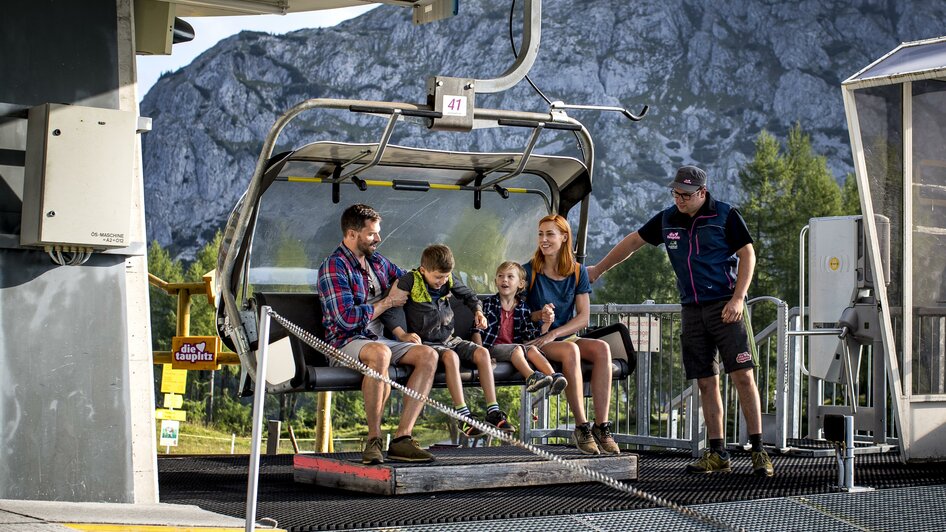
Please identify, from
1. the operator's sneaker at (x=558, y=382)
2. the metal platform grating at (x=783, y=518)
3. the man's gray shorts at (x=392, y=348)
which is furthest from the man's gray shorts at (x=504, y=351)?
the metal platform grating at (x=783, y=518)

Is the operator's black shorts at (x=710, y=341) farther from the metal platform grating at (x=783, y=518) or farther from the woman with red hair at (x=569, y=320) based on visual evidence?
the metal platform grating at (x=783, y=518)

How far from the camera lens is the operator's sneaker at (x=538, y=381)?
21.1 ft

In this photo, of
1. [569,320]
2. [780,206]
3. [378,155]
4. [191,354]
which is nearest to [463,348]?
[569,320]

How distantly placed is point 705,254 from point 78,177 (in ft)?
12.0

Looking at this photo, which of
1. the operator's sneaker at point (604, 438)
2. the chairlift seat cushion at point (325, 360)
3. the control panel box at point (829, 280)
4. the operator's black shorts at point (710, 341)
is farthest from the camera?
the control panel box at point (829, 280)

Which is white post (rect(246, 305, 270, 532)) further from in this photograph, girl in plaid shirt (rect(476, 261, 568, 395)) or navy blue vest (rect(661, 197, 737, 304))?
navy blue vest (rect(661, 197, 737, 304))

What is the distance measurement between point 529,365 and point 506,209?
4.67 feet

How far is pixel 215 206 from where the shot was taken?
12244 centimetres

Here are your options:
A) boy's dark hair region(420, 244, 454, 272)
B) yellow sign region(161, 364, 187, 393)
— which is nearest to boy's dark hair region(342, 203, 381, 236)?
boy's dark hair region(420, 244, 454, 272)

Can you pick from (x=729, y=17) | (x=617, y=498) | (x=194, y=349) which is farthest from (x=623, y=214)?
(x=617, y=498)

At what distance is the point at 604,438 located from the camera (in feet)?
21.9

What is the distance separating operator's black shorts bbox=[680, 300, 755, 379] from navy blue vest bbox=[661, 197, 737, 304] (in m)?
0.09

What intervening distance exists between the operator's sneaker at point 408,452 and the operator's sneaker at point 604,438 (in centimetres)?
115

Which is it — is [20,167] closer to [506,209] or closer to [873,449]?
[506,209]
